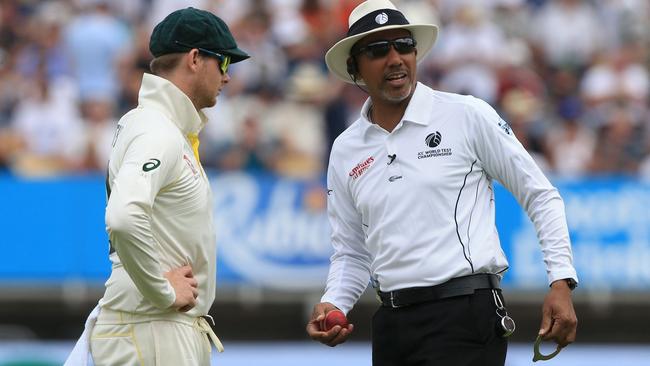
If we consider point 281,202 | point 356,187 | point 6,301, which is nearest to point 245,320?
point 281,202

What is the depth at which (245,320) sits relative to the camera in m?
13.8

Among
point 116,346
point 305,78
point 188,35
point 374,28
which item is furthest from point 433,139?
point 305,78

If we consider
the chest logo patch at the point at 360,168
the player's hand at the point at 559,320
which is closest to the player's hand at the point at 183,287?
the chest logo patch at the point at 360,168

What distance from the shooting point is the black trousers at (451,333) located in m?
5.51

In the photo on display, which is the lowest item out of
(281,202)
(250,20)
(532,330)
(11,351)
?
(532,330)

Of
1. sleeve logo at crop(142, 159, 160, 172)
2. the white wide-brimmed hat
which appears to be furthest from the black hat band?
sleeve logo at crop(142, 159, 160, 172)

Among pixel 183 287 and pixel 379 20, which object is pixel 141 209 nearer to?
pixel 183 287

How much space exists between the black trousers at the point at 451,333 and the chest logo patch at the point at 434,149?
609mm

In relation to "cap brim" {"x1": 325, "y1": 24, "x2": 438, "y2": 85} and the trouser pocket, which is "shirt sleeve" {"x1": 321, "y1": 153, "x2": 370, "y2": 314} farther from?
the trouser pocket

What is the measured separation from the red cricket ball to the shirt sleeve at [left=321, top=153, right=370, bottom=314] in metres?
0.17

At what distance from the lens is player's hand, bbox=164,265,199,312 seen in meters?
5.44

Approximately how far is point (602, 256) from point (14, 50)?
7.05m

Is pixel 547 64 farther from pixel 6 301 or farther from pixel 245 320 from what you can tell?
pixel 6 301

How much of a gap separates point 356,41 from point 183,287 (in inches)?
55.5
